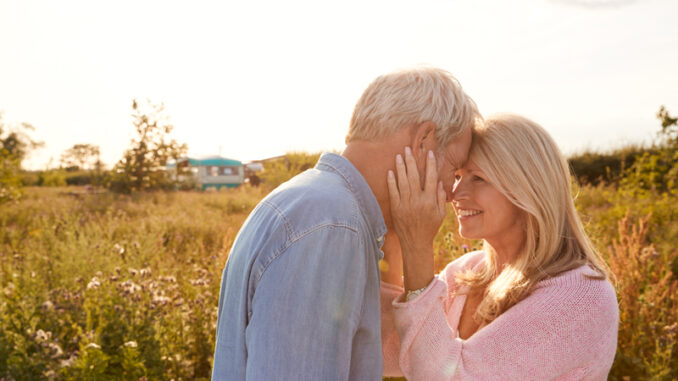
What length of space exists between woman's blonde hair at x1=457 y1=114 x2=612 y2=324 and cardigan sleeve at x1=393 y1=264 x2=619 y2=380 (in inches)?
12.0

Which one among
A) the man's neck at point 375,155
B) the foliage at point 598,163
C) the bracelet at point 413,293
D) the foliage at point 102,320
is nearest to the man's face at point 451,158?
the man's neck at point 375,155

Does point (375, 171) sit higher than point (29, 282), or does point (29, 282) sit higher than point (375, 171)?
point (375, 171)

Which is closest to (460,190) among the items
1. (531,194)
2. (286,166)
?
(531,194)

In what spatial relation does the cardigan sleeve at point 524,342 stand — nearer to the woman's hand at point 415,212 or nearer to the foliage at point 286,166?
the woman's hand at point 415,212

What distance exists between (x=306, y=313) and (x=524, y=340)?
3.97 feet

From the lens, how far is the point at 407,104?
65.4 inches

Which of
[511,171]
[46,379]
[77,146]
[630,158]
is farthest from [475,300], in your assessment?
[77,146]

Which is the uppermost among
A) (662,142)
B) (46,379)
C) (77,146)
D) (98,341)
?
(77,146)

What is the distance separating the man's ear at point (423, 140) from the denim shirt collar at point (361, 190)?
0.87ft

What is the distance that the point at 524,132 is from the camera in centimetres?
246

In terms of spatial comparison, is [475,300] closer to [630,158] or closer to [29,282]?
[29,282]

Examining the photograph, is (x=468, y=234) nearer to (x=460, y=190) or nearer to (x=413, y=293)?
(x=460, y=190)

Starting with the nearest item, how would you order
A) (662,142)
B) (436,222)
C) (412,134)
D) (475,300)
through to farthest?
(412,134)
(436,222)
(475,300)
(662,142)

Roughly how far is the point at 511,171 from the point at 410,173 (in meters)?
0.89
